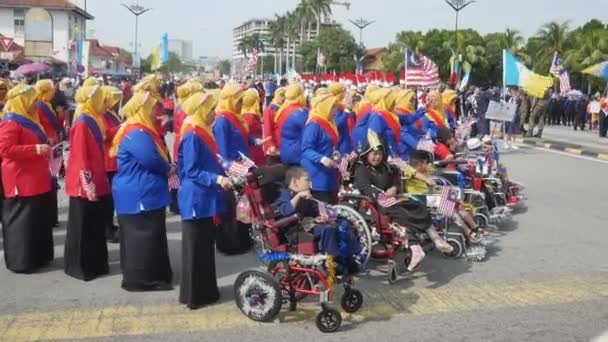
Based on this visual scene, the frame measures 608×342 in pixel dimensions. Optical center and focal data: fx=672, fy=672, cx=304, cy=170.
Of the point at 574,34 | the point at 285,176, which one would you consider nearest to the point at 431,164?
the point at 285,176

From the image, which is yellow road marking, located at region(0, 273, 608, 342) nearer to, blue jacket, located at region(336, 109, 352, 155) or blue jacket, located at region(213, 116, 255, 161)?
blue jacket, located at region(213, 116, 255, 161)

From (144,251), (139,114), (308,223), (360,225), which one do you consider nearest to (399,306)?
(360,225)

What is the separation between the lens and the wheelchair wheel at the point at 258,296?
5074mm

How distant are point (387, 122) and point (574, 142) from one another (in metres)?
15.2

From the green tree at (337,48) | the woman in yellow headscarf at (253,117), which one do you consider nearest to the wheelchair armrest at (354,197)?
the woman in yellow headscarf at (253,117)

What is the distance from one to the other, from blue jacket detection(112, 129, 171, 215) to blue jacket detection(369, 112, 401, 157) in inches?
120

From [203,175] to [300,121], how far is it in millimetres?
2721

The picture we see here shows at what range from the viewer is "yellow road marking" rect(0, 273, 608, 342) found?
5.05m

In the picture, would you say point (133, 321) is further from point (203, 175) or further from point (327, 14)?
point (327, 14)

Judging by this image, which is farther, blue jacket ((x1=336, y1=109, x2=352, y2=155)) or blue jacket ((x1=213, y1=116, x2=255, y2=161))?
blue jacket ((x1=336, y1=109, x2=352, y2=155))

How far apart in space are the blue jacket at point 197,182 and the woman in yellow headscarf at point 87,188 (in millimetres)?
1108

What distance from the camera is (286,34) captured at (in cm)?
9819

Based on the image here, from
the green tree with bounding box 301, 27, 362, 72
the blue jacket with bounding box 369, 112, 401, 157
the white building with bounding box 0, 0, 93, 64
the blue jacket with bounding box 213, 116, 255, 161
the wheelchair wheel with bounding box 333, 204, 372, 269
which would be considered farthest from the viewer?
the green tree with bounding box 301, 27, 362, 72

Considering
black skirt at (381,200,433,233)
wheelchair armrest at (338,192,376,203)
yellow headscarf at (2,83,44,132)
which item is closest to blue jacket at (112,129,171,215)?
yellow headscarf at (2,83,44,132)
